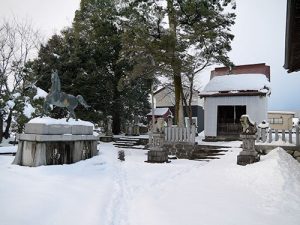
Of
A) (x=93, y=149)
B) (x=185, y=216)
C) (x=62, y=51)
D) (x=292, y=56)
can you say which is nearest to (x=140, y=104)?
(x=62, y=51)

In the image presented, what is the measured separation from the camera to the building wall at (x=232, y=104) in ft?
66.1

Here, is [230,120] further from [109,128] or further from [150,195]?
[150,195]

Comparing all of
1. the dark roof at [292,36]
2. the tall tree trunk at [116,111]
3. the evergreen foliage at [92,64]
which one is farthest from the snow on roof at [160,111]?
the dark roof at [292,36]

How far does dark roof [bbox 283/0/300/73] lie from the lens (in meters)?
5.04

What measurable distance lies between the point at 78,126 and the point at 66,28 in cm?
1862

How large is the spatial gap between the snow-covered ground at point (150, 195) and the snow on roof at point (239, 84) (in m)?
10.8

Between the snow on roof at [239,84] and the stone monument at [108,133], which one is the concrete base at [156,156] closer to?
the snow on roof at [239,84]

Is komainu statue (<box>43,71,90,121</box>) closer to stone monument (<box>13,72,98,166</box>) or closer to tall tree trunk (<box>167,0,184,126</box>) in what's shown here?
stone monument (<box>13,72,98,166</box>)

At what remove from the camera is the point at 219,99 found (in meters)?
21.2

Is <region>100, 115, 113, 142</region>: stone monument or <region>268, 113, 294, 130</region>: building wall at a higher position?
<region>268, 113, 294, 130</region>: building wall

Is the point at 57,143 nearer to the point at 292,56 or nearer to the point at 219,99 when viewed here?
the point at 292,56

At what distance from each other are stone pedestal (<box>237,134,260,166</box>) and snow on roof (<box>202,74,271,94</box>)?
975cm

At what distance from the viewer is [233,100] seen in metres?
20.8

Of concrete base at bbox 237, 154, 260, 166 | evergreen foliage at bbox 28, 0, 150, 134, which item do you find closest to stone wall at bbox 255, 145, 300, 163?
concrete base at bbox 237, 154, 260, 166
